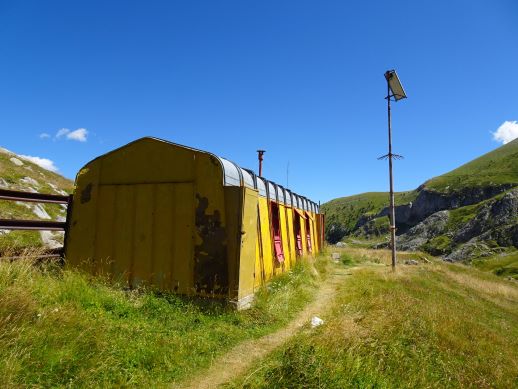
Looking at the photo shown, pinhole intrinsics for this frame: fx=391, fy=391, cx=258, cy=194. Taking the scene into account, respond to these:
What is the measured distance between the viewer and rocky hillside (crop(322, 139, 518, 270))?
85000 millimetres

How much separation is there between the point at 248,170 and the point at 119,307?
5196 mm

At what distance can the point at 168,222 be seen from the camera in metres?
8.56

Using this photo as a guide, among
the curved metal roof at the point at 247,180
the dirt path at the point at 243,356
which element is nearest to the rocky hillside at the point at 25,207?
the curved metal roof at the point at 247,180

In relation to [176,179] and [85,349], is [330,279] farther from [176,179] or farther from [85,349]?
[85,349]

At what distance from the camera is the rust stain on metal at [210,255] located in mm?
7957

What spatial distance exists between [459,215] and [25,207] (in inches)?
4527

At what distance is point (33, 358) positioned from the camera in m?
4.18

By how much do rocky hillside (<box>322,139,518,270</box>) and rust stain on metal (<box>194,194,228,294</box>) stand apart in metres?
83.4

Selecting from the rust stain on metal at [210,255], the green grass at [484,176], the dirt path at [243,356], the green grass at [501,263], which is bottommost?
the green grass at [501,263]

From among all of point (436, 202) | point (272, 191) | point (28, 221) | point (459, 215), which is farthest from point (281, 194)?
point (436, 202)

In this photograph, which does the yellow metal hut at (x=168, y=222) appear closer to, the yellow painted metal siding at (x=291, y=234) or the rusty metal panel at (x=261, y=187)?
the rusty metal panel at (x=261, y=187)

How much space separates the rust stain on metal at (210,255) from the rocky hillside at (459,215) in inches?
3282

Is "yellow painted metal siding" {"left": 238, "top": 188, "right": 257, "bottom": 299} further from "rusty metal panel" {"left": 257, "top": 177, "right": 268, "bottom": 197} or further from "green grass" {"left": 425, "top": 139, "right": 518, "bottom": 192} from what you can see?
"green grass" {"left": 425, "top": 139, "right": 518, "bottom": 192}

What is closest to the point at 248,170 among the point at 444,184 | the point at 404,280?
the point at 404,280
